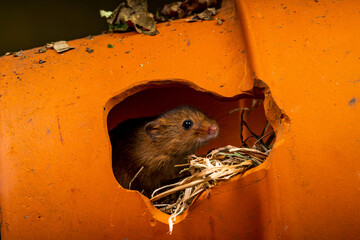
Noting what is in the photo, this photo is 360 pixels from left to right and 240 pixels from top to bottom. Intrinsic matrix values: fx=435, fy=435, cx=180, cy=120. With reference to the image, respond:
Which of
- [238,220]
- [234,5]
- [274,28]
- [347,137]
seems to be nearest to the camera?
[347,137]

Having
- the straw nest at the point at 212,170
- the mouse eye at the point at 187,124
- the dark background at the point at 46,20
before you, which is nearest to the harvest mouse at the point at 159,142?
the mouse eye at the point at 187,124

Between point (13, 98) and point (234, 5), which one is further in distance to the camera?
point (234, 5)

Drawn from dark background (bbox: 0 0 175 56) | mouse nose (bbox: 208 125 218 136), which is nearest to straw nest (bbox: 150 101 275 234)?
mouse nose (bbox: 208 125 218 136)

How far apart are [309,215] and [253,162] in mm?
455

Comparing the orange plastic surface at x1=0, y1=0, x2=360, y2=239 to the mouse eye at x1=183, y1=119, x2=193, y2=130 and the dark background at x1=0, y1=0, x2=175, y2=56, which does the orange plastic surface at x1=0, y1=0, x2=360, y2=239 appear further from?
the dark background at x1=0, y1=0, x2=175, y2=56

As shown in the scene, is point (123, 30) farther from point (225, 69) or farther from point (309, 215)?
point (309, 215)

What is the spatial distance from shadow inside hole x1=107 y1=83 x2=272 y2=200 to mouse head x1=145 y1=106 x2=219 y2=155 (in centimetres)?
25

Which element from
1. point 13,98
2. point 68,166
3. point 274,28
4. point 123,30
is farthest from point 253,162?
point 13,98

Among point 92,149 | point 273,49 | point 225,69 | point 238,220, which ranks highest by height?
point 273,49

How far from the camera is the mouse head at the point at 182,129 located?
3420 mm

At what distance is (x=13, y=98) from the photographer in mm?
2668

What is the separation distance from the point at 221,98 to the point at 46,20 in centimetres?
309

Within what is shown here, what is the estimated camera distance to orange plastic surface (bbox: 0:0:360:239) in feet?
7.38

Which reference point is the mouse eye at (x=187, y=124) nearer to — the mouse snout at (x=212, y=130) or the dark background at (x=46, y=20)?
the mouse snout at (x=212, y=130)
